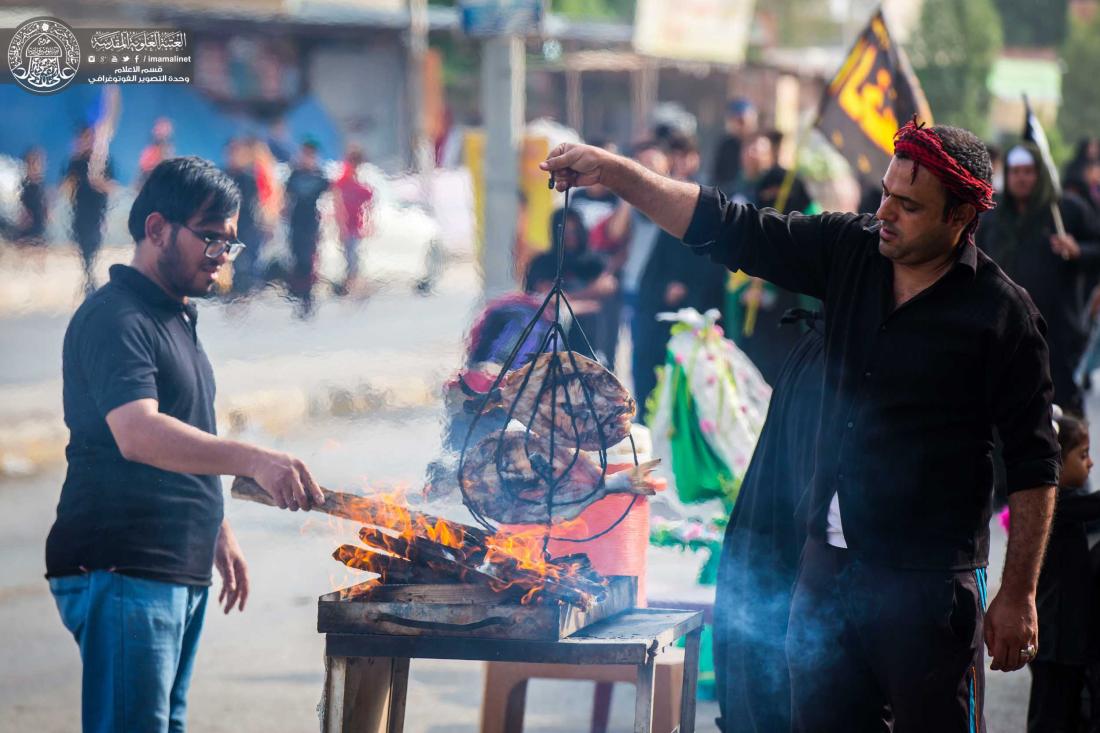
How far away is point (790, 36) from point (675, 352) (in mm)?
55980

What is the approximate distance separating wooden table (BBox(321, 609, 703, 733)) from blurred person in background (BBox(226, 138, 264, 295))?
22.6ft

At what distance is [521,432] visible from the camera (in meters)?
3.81

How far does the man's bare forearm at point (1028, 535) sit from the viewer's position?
11.3 feet

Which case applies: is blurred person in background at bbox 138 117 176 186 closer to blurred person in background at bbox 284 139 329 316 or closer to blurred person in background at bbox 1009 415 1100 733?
blurred person in background at bbox 284 139 329 316

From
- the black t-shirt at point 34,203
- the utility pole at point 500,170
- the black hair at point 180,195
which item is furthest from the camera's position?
the black t-shirt at point 34,203

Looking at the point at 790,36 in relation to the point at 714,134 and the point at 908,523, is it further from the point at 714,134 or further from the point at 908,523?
the point at 908,523

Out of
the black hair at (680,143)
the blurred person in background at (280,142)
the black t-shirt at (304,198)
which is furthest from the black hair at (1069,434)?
the blurred person in background at (280,142)

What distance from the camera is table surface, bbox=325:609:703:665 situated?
351 centimetres

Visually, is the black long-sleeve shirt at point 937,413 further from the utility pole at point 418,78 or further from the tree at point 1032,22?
the tree at point 1032,22

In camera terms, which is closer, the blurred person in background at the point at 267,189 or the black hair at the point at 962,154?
the black hair at the point at 962,154

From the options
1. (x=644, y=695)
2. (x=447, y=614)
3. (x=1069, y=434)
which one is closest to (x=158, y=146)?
(x=1069, y=434)

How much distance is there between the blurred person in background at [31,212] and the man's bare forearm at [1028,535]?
9612mm

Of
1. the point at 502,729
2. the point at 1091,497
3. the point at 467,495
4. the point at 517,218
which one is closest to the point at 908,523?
the point at 467,495

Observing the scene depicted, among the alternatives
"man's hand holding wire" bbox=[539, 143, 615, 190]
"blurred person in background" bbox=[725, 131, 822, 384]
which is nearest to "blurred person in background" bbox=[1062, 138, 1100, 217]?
"blurred person in background" bbox=[725, 131, 822, 384]
